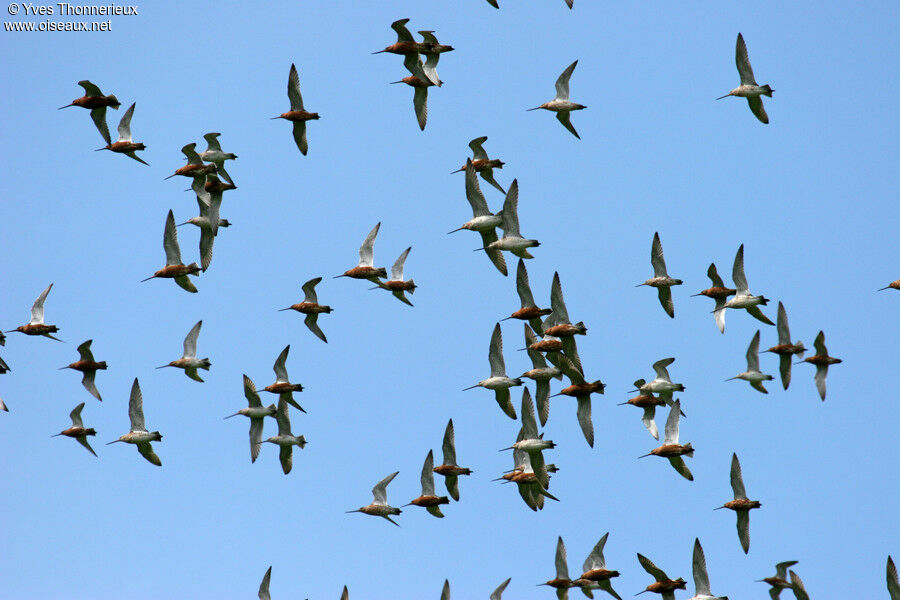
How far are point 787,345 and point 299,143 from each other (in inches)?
622

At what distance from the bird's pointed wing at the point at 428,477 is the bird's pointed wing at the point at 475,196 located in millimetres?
7395

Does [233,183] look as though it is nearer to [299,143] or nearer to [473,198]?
[299,143]

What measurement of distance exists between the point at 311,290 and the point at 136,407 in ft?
21.0

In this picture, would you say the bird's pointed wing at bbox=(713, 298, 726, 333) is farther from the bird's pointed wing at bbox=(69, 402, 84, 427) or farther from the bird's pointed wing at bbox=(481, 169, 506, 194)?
the bird's pointed wing at bbox=(69, 402, 84, 427)

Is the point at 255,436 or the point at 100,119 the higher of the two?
the point at 100,119

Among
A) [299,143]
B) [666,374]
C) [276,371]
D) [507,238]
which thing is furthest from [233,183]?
[666,374]

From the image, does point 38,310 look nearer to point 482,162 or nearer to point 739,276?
point 482,162

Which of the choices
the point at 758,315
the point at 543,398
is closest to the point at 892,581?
the point at 758,315

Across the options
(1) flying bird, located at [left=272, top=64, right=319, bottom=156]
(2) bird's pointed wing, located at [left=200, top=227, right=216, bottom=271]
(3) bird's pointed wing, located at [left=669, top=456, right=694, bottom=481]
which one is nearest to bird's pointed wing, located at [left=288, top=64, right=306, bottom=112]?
(1) flying bird, located at [left=272, top=64, right=319, bottom=156]

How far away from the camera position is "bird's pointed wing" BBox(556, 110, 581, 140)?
4275 centimetres

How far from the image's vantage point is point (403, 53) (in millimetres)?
41688

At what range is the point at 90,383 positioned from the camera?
144 ft

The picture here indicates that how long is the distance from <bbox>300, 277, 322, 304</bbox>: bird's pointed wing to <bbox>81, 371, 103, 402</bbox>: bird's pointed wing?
21.3ft

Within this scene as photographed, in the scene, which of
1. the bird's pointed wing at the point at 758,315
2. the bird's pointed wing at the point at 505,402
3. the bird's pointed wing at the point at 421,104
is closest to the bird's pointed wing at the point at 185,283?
the bird's pointed wing at the point at 421,104
